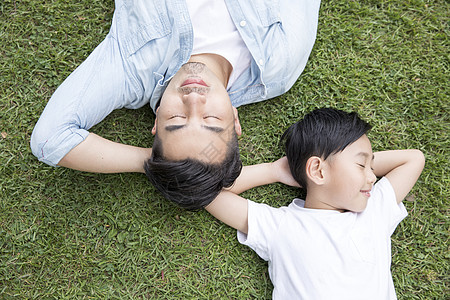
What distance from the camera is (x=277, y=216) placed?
2715 mm

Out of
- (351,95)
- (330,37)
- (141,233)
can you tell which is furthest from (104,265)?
(330,37)

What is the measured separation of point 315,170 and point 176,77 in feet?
3.77

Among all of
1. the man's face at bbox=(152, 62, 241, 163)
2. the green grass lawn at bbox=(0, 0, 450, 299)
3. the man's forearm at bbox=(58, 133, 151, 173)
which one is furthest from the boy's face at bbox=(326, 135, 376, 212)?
the man's forearm at bbox=(58, 133, 151, 173)

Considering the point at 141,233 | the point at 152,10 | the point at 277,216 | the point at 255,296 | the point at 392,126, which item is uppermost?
the point at 152,10

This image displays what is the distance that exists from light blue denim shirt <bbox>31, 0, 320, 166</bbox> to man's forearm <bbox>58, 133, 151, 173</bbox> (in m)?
0.06

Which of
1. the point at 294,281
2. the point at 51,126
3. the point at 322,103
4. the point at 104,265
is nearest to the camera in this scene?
the point at 51,126

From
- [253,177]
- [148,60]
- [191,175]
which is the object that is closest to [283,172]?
[253,177]

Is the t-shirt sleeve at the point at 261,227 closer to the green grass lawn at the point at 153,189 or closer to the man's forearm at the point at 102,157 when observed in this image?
the green grass lawn at the point at 153,189

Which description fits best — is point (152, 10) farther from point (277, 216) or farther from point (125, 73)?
point (277, 216)

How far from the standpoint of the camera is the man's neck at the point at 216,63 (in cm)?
250

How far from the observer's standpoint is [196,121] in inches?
82.2

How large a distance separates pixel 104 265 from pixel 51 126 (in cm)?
113

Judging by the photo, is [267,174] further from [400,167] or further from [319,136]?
[400,167]

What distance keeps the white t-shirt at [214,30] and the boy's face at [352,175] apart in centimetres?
100
